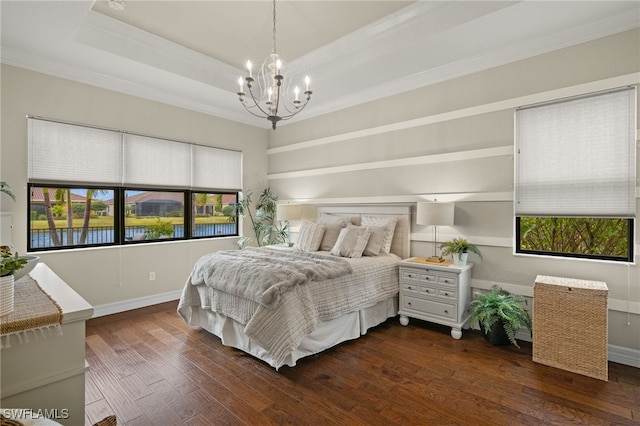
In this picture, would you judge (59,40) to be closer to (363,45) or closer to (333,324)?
(363,45)

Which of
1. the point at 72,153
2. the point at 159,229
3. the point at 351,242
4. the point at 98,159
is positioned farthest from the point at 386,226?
the point at 72,153

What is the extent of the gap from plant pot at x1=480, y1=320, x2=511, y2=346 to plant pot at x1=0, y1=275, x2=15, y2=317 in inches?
135

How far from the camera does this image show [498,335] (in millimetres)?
3000

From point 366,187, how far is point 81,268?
369cm

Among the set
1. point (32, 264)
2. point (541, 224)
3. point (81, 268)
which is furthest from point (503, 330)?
point (81, 268)

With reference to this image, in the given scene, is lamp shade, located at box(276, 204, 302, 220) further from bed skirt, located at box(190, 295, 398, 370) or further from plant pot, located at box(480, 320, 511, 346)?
plant pot, located at box(480, 320, 511, 346)

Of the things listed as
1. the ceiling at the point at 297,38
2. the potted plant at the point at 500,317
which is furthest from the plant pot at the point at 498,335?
the ceiling at the point at 297,38

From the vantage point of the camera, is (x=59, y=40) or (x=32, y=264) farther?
(x=59, y=40)

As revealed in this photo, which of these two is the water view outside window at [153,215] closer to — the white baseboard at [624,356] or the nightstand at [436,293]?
the nightstand at [436,293]

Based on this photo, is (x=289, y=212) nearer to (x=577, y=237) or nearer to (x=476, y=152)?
(x=476, y=152)

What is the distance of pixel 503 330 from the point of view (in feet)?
9.81

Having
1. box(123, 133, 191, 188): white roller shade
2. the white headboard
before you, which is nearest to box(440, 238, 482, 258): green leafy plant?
the white headboard

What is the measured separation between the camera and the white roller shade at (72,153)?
3406mm

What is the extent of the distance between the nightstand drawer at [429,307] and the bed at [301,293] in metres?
0.19
